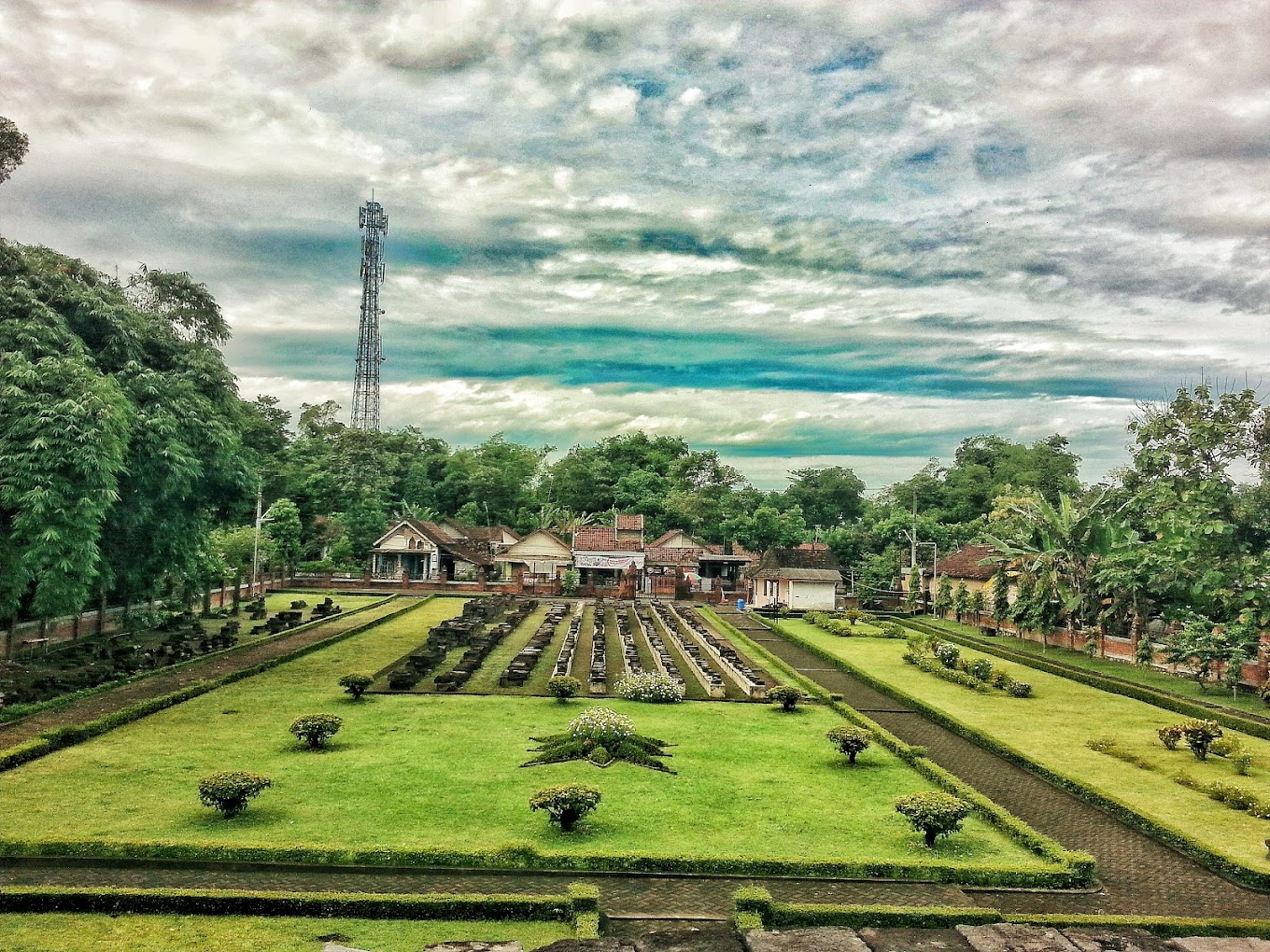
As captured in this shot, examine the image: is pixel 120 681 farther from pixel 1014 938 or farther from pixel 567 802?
pixel 1014 938

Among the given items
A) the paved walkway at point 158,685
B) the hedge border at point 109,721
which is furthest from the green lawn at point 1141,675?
the paved walkway at point 158,685

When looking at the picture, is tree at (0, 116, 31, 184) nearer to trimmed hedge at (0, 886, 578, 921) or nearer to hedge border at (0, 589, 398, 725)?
hedge border at (0, 589, 398, 725)

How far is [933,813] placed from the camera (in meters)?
14.2

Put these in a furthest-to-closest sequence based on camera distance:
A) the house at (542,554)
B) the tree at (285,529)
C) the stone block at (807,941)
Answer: the house at (542,554) → the tree at (285,529) → the stone block at (807,941)

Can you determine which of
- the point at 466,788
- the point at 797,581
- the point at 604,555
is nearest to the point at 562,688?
the point at 466,788

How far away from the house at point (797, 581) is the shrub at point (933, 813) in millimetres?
40619

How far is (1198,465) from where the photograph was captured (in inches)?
1483

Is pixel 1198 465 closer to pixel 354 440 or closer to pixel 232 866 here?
pixel 232 866

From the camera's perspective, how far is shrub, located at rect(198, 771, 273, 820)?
1456 cm

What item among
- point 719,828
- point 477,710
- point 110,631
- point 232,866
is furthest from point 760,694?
point 110,631

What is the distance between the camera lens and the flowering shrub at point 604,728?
62.5 ft

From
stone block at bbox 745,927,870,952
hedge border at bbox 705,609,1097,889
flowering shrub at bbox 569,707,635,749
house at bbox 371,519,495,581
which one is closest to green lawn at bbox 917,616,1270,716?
hedge border at bbox 705,609,1097,889

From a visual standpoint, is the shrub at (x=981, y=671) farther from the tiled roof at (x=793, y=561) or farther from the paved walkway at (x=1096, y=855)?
the tiled roof at (x=793, y=561)

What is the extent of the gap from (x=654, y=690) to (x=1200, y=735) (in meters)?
13.1
